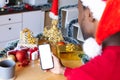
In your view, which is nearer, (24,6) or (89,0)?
(89,0)

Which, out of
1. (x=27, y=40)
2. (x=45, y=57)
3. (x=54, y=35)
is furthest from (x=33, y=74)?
(x=54, y=35)

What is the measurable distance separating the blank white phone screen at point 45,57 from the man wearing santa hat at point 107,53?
0.46 m

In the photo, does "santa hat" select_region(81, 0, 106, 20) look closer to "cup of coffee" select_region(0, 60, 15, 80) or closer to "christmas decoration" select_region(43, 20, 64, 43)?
"cup of coffee" select_region(0, 60, 15, 80)

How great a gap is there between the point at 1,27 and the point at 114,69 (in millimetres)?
2359

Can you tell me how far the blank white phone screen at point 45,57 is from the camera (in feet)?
4.29

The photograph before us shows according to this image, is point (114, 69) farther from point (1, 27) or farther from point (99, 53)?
point (1, 27)

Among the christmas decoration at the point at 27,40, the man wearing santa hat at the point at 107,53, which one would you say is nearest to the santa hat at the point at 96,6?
the man wearing santa hat at the point at 107,53

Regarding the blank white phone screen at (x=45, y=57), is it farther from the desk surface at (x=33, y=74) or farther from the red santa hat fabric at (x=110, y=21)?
the red santa hat fabric at (x=110, y=21)

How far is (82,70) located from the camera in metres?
0.84

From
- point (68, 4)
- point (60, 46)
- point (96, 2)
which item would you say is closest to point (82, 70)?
point (96, 2)

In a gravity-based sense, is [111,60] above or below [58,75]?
above

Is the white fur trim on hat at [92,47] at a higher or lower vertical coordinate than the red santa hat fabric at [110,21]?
lower

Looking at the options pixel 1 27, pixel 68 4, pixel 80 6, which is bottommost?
pixel 1 27

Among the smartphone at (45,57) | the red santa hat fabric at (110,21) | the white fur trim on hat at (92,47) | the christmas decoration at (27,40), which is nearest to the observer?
the red santa hat fabric at (110,21)
